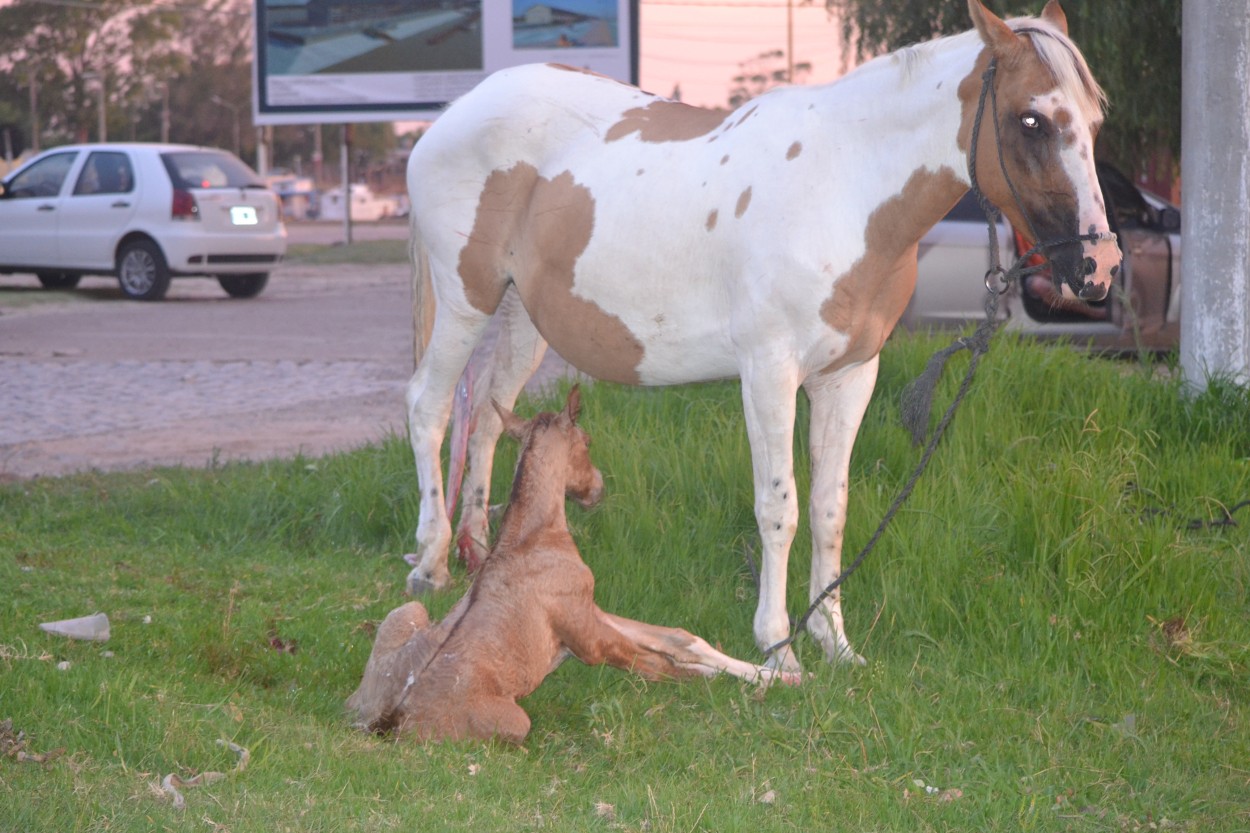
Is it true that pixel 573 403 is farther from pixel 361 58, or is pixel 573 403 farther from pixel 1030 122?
pixel 361 58

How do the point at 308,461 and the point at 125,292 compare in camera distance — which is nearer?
the point at 308,461

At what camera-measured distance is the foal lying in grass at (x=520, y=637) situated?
13.9 ft

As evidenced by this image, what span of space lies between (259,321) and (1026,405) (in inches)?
464

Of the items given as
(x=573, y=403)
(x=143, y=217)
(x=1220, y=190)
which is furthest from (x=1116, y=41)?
(x=143, y=217)

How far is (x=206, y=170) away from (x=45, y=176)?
268 cm

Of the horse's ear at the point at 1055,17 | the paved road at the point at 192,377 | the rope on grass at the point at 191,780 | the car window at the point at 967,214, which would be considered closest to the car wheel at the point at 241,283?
the paved road at the point at 192,377

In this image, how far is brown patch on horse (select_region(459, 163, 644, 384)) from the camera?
5465 mm

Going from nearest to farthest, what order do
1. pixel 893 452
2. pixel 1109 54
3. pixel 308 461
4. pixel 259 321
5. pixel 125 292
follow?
pixel 893 452
pixel 308 461
pixel 1109 54
pixel 259 321
pixel 125 292

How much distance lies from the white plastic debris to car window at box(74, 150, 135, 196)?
15.1 metres

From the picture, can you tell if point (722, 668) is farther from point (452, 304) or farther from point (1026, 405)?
point (1026, 405)

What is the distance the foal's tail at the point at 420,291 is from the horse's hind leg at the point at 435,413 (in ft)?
0.72

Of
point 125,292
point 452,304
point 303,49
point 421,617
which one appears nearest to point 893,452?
point 452,304

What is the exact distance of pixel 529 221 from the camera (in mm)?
5809

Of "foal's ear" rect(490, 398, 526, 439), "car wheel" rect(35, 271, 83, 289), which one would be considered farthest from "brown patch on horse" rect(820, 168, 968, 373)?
"car wheel" rect(35, 271, 83, 289)
